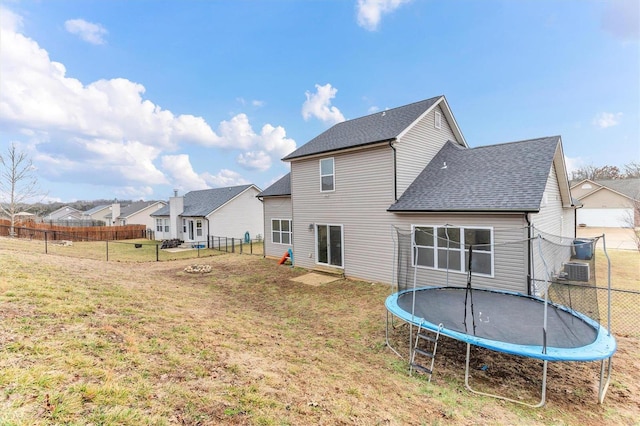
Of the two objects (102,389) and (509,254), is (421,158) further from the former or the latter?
(102,389)

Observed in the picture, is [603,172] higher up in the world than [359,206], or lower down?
higher up

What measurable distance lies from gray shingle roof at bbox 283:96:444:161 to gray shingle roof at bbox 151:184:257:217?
13164mm

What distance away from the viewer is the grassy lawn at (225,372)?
254cm

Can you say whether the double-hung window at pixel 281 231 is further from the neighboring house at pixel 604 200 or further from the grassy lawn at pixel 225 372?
the neighboring house at pixel 604 200

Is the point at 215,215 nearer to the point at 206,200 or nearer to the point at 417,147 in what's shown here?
the point at 206,200

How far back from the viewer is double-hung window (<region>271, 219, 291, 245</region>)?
15.9 meters

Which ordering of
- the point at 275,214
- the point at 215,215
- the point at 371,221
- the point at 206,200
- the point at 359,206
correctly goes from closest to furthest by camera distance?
the point at 371,221, the point at 359,206, the point at 275,214, the point at 215,215, the point at 206,200

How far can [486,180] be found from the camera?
9.01 meters

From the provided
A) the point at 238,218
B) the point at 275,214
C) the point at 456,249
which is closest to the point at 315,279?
the point at 456,249

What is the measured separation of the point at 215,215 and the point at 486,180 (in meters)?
20.2

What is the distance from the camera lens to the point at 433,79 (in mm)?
16828

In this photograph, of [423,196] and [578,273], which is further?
[578,273]

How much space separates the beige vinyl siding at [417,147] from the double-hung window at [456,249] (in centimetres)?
205

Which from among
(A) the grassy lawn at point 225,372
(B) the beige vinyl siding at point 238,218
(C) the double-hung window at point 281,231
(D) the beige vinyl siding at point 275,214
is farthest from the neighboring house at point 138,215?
(A) the grassy lawn at point 225,372
